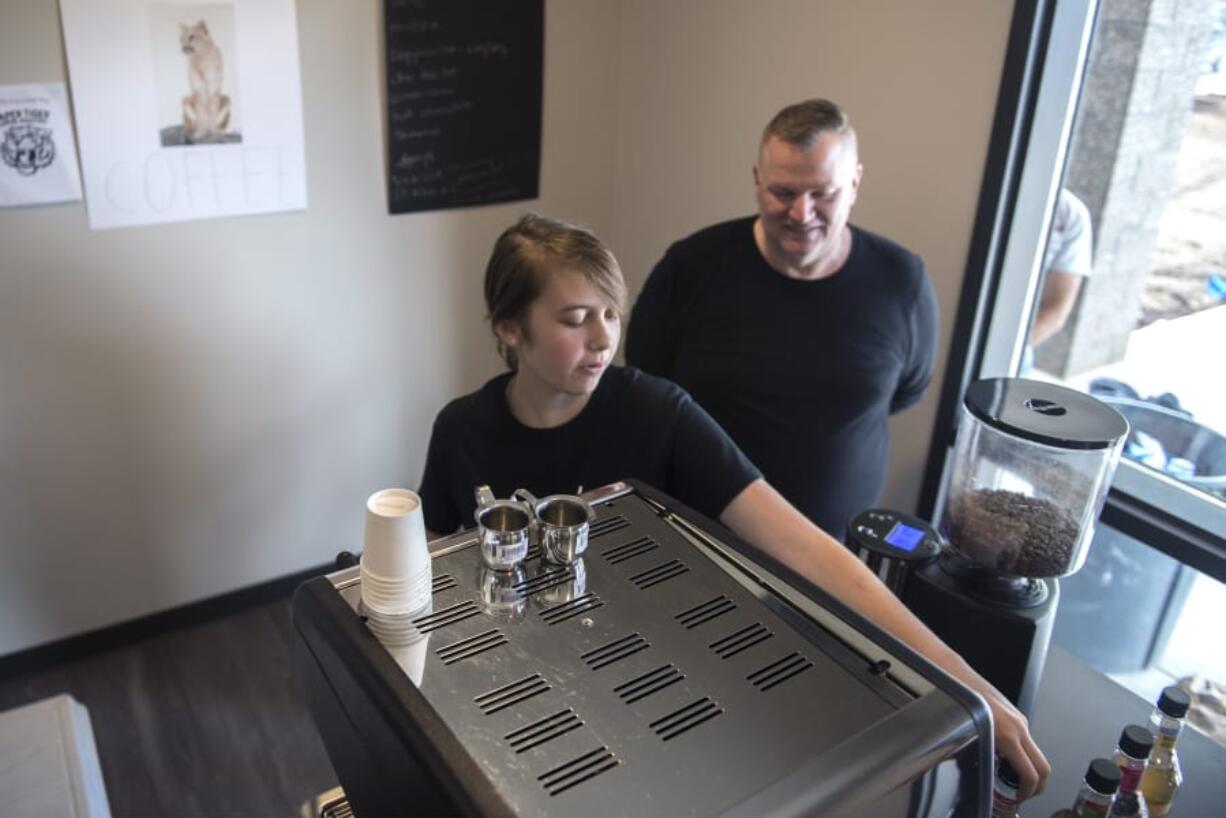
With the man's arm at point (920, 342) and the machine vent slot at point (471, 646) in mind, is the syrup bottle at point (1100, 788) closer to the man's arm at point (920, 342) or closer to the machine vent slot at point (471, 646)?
the machine vent slot at point (471, 646)

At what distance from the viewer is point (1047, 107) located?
1.86 meters

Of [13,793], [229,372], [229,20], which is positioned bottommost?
[13,793]

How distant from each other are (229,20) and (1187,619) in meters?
2.39

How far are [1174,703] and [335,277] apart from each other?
209 cm

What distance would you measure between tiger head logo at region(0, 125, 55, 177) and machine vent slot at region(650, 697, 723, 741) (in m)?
1.95

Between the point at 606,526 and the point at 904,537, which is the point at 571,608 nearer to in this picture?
the point at 606,526

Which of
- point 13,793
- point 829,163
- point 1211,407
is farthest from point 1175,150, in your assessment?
point 13,793

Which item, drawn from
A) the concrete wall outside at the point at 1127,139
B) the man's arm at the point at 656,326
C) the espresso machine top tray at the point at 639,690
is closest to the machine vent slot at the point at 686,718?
the espresso machine top tray at the point at 639,690

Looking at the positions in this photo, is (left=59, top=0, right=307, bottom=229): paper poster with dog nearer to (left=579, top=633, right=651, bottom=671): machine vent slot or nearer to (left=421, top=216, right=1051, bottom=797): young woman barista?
(left=421, top=216, right=1051, bottom=797): young woman barista

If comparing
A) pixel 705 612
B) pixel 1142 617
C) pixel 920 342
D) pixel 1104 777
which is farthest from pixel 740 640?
pixel 1142 617

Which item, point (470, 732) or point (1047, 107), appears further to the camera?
point (1047, 107)

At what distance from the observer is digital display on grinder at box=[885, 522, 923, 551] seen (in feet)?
3.82

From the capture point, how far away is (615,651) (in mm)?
763

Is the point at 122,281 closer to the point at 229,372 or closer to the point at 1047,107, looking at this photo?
the point at 229,372
